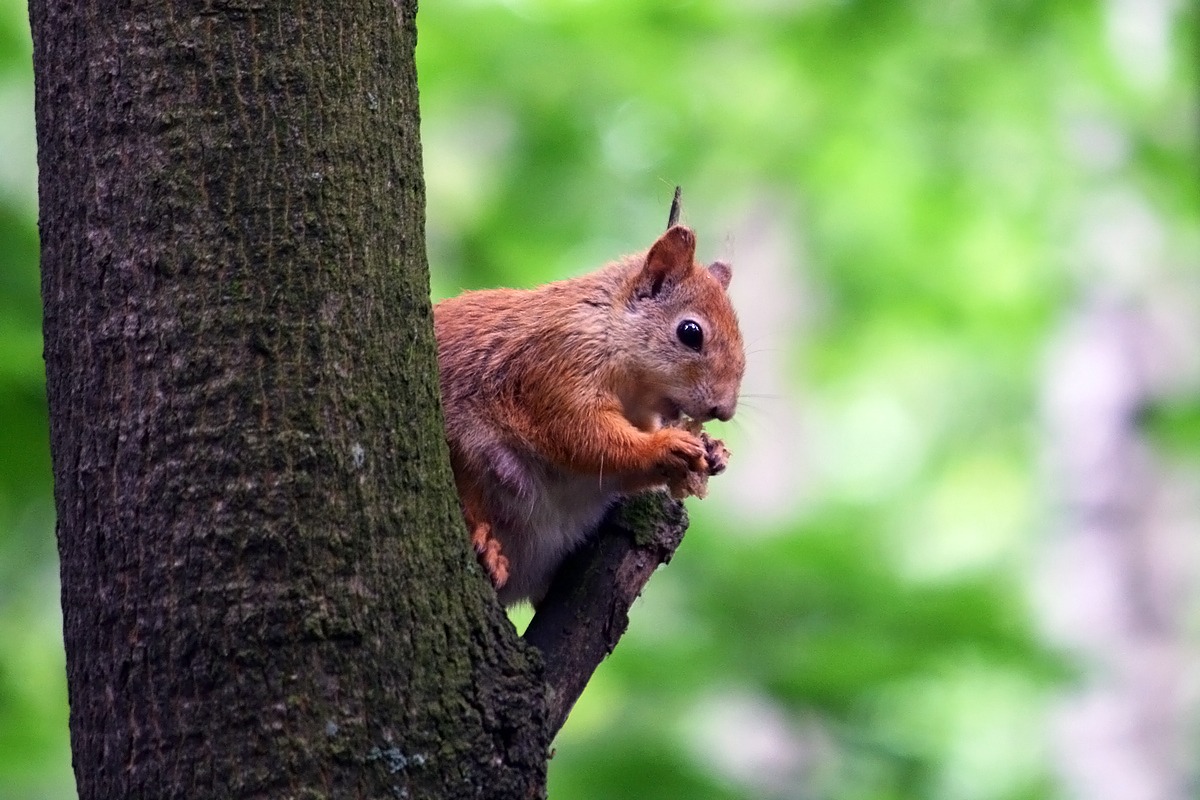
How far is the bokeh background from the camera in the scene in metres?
4.87

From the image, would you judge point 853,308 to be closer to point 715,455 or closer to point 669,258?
point 669,258

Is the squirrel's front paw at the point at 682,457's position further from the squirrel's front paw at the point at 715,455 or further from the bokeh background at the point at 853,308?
the bokeh background at the point at 853,308

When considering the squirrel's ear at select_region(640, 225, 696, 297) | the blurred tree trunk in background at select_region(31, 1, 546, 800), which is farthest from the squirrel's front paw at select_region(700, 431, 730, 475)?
the blurred tree trunk in background at select_region(31, 1, 546, 800)

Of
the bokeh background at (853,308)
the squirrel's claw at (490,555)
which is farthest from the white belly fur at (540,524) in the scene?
the bokeh background at (853,308)

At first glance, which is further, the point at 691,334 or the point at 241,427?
Answer: the point at 691,334

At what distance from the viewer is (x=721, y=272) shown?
3994 millimetres

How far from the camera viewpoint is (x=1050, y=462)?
11023 millimetres

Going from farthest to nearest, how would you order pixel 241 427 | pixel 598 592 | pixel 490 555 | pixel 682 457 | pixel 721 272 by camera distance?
1. pixel 721 272
2. pixel 682 457
3. pixel 490 555
4. pixel 598 592
5. pixel 241 427

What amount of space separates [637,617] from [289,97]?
5.16 meters

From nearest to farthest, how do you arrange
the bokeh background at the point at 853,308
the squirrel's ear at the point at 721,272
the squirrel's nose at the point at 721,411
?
the squirrel's nose at the point at 721,411 → the squirrel's ear at the point at 721,272 → the bokeh background at the point at 853,308

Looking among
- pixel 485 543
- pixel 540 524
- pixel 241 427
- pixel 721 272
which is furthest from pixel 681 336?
pixel 241 427

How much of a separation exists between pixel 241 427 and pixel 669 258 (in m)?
1.92

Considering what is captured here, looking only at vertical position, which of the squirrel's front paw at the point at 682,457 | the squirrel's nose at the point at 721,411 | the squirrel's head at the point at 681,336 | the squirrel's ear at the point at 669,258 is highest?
the squirrel's ear at the point at 669,258

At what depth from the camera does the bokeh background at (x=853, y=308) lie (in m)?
4.87
